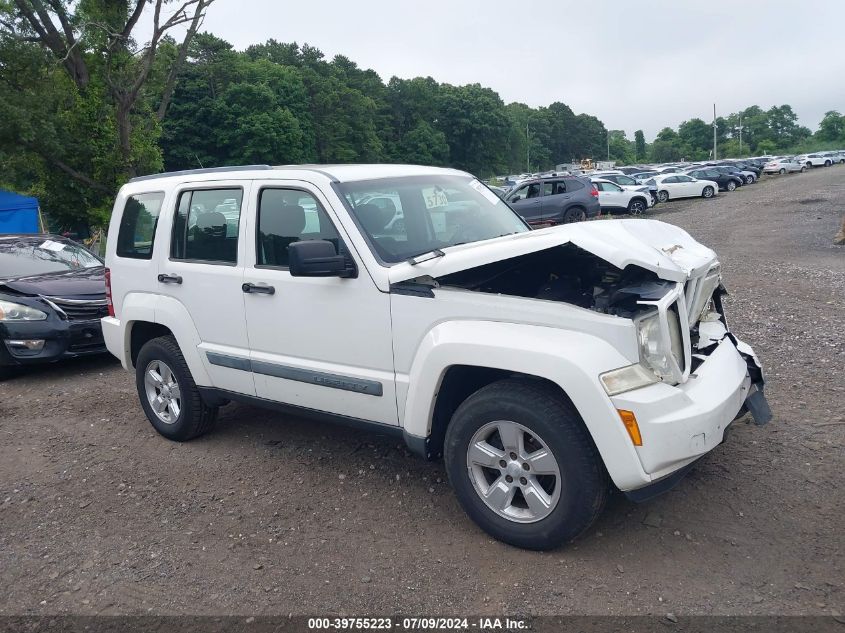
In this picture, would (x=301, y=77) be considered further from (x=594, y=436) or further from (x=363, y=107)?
(x=594, y=436)

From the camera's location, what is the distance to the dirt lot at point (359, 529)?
3299mm

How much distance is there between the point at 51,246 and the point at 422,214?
6.52 metres

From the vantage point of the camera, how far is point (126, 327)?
562 centimetres

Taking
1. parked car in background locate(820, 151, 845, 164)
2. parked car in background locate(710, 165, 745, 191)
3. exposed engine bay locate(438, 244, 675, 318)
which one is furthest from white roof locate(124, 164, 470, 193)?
parked car in background locate(820, 151, 845, 164)

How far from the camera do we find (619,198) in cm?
2775

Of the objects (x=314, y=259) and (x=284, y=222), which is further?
(x=284, y=222)

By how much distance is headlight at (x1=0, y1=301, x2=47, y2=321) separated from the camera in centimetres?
750

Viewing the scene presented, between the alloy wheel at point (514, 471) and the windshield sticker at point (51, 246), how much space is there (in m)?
7.39

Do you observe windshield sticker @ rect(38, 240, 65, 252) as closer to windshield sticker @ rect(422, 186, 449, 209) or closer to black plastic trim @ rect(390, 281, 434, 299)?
windshield sticker @ rect(422, 186, 449, 209)

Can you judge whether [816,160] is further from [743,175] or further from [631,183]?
[631,183]

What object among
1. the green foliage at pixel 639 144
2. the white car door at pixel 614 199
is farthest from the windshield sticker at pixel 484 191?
the green foliage at pixel 639 144

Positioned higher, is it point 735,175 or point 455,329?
point 735,175

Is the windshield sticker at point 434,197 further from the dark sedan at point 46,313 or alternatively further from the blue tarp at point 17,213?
the blue tarp at point 17,213

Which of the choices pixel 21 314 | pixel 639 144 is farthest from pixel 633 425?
pixel 639 144
